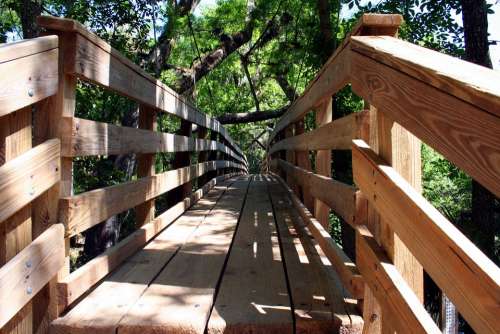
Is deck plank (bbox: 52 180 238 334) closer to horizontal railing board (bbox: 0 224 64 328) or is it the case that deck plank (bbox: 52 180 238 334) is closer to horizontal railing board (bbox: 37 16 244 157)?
horizontal railing board (bbox: 0 224 64 328)

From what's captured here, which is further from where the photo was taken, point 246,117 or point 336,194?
point 246,117

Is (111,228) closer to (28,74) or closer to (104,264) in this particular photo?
(104,264)

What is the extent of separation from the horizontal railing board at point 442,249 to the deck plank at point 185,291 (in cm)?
86

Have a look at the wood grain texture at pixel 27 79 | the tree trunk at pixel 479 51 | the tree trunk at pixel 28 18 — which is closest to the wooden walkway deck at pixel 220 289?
the wood grain texture at pixel 27 79

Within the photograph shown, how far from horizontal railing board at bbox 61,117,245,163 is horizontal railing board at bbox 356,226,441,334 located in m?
1.26

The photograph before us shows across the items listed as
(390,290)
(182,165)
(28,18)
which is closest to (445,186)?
(28,18)

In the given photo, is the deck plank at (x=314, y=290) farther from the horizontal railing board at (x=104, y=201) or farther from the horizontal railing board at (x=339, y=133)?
the horizontal railing board at (x=104, y=201)

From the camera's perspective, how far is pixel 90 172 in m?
7.41

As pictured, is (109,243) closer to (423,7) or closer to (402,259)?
(423,7)

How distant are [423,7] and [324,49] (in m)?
1.78

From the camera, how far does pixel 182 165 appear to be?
207 inches

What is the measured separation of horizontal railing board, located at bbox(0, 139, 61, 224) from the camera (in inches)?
61.1

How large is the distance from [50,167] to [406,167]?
4.42ft

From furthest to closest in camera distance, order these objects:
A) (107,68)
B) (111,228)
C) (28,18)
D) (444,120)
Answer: (111,228), (28,18), (107,68), (444,120)
